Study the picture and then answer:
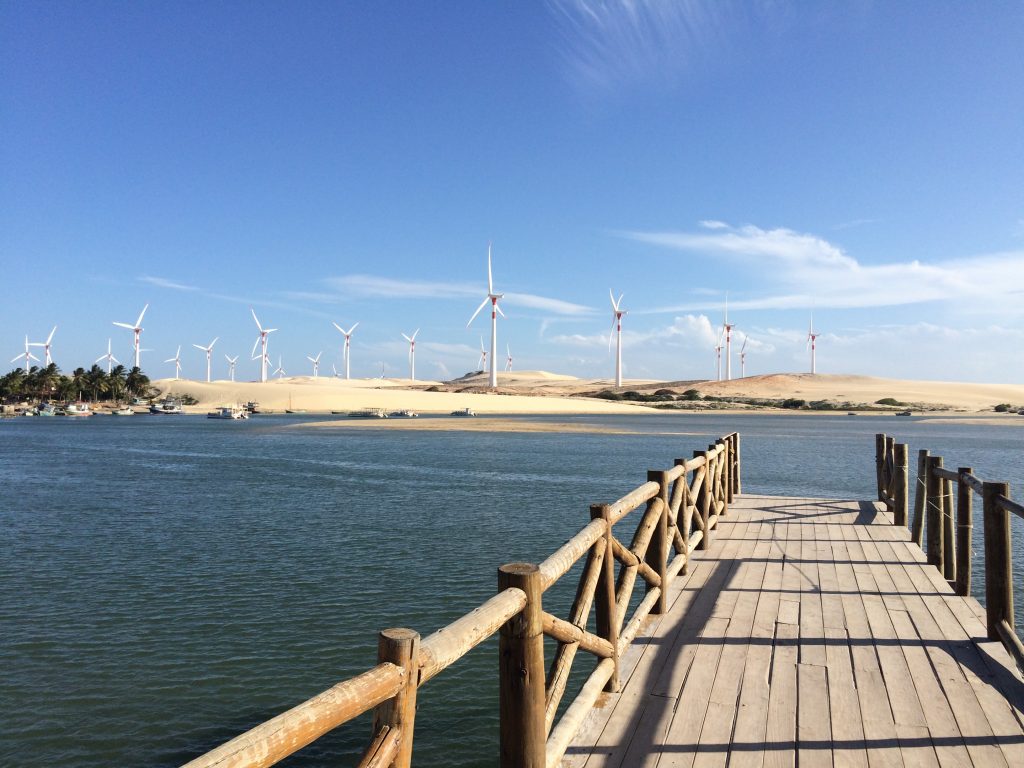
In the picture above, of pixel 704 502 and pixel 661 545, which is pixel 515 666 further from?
pixel 704 502

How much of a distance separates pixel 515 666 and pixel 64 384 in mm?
191359

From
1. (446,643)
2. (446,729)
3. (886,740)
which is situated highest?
(446,643)

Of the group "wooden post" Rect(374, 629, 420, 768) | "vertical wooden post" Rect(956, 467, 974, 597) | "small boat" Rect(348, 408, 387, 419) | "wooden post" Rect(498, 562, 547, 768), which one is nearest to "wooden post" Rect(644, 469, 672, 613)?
"vertical wooden post" Rect(956, 467, 974, 597)

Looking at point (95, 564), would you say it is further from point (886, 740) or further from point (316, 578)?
point (886, 740)

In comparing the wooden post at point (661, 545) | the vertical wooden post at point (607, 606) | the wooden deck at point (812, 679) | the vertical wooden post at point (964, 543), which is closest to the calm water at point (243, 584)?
the wooden post at point (661, 545)

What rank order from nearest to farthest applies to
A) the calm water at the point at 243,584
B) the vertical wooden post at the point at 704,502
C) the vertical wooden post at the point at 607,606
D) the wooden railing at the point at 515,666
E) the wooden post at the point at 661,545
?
the wooden railing at the point at 515,666
the vertical wooden post at the point at 607,606
the wooden post at the point at 661,545
the calm water at the point at 243,584
the vertical wooden post at the point at 704,502

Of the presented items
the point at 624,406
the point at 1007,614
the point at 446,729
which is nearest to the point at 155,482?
the point at 446,729

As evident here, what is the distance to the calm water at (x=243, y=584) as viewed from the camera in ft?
32.7

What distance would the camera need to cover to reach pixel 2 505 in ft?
94.8

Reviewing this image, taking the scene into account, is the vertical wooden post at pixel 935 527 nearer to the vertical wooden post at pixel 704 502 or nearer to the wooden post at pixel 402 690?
the vertical wooden post at pixel 704 502

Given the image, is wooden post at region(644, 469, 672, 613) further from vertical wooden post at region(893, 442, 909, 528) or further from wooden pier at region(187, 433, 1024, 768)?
vertical wooden post at region(893, 442, 909, 528)

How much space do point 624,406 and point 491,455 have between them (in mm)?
112378

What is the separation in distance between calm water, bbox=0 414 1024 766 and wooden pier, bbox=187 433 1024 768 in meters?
2.49

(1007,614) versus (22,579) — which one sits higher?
(1007,614)
